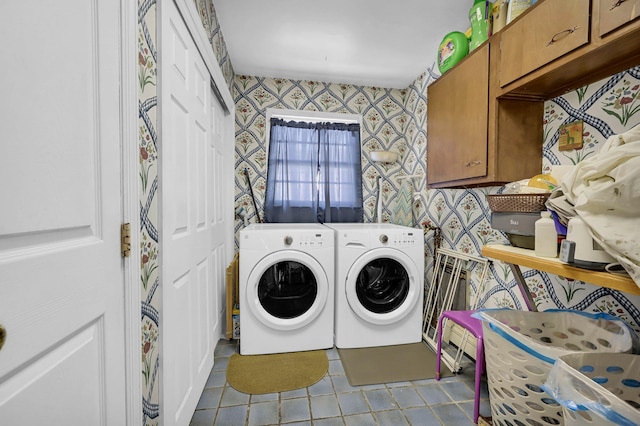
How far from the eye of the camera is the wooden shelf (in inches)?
29.7

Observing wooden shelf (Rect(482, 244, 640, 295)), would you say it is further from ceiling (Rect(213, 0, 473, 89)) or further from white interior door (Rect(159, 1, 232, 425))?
ceiling (Rect(213, 0, 473, 89))

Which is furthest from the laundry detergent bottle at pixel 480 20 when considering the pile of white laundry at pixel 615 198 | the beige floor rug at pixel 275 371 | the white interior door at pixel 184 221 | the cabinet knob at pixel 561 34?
the beige floor rug at pixel 275 371

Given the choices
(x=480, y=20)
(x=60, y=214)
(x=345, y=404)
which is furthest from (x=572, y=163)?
(x=60, y=214)

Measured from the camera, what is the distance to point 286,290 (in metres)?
2.13

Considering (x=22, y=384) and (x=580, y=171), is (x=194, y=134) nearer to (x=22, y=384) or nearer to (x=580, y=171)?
(x=22, y=384)

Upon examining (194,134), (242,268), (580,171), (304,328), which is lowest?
(304,328)

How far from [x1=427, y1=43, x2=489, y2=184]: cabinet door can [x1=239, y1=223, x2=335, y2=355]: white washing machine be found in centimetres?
97

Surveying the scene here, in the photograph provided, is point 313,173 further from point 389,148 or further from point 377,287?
point 377,287

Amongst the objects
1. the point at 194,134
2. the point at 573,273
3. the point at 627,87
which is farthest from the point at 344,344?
the point at 627,87

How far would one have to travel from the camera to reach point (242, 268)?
1.98 m

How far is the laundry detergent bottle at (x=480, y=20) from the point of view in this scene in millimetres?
1561

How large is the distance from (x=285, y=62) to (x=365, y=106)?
1.00 meters

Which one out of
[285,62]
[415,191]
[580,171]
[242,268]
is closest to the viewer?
[580,171]

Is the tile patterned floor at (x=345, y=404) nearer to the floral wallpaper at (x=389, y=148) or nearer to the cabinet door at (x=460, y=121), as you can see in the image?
the floral wallpaper at (x=389, y=148)
